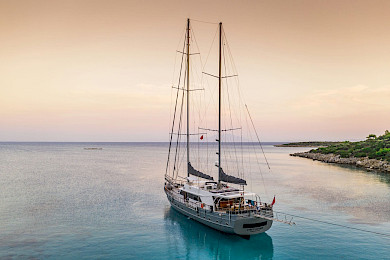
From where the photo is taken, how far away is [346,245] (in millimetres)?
25984

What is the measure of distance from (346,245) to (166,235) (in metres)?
17.1

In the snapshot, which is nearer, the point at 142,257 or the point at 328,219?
the point at 142,257

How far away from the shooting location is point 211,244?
26.7 metres

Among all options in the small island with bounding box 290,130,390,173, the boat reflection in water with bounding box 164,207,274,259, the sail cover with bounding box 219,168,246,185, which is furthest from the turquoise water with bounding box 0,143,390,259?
the small island with bounding box 290,130,390,173

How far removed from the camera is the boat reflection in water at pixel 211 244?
2447cm

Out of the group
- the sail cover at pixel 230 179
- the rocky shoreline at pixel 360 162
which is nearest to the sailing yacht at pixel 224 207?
the sail cover at pixel 230 179

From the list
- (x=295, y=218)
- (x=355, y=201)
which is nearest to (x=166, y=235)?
(x=295, y=218)

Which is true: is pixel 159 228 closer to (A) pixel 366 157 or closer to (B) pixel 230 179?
(B) pixel 230 179

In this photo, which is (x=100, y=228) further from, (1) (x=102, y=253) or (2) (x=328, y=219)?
(2) (x=328, y=219)

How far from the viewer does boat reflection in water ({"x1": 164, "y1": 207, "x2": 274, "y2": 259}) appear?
80.3 feet

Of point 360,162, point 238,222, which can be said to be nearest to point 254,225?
point 238,222

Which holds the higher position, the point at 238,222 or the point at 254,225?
the point at 238,222

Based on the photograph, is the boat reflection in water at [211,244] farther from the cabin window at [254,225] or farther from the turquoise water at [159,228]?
the cabin window at [254,225]

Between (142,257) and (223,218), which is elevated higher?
(223,218)
